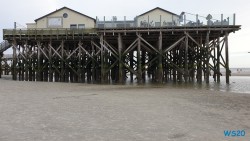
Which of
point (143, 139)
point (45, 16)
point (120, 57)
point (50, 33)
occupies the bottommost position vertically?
point (143, 139)

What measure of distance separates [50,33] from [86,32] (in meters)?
3.82

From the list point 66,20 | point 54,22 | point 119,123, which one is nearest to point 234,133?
point 119,123

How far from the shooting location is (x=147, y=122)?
24.1ft

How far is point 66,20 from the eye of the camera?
34.1 meters

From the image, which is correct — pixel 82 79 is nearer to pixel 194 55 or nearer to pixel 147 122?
pixel 194 55

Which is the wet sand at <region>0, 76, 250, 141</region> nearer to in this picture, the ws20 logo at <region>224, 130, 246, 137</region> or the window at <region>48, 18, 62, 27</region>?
the ws20 logo at <region>224, 130, 246, 137</region>

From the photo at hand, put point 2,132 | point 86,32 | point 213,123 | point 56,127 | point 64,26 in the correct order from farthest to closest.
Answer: point 64,26, point 86,32, point 213,123, point 56,127, point 2,132

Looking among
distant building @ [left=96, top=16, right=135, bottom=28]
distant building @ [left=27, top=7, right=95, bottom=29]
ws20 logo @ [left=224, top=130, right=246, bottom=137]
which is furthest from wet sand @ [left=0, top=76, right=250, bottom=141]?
distant building @ [left=27, top=7, right=95, bottom=29]

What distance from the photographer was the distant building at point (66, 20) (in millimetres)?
34031

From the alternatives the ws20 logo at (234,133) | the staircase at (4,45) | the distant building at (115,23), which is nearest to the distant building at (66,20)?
the staircase at (4,45)

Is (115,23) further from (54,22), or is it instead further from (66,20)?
(54,22)

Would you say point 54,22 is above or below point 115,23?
above

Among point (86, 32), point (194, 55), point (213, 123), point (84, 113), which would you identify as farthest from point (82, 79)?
point (213, 123)

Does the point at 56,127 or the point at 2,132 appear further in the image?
the point at 56,127
